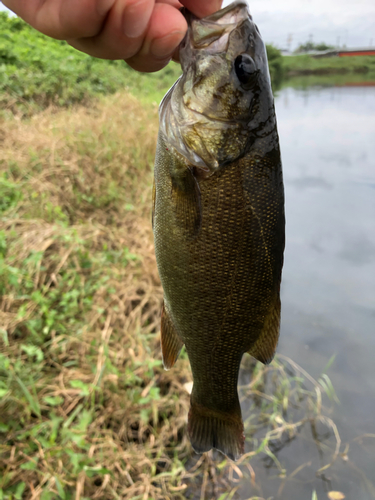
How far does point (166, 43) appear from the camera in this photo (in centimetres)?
103

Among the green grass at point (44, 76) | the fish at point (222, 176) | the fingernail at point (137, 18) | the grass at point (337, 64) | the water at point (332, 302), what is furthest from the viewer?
the grass at point (337, 64)

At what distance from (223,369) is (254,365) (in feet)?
8.25

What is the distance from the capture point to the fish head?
1184 mm

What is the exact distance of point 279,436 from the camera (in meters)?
3.23

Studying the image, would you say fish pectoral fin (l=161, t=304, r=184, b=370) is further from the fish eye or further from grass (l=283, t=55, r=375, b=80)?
grass (l=283, t=55, r=375, b=80)

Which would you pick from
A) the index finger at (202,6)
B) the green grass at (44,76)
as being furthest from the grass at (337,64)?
the index finger at (202,6)

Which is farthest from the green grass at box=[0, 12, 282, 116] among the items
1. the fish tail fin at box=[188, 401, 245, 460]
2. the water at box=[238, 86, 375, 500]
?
the fish tail fin at box=[188, 401, 245, 460]

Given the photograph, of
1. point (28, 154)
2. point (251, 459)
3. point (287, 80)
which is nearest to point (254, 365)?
point (251, 459)

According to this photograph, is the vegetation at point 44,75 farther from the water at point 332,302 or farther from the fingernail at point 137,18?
the fingernail at point 137,18

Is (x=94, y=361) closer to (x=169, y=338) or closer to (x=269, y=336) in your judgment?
(x=169, y=338)

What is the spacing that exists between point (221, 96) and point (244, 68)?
0.38ft

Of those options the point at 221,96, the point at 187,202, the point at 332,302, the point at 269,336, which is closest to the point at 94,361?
the point at 269,336

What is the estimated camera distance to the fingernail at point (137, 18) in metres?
0.89

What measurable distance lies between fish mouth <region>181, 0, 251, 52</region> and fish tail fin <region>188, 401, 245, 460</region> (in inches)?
52.8
